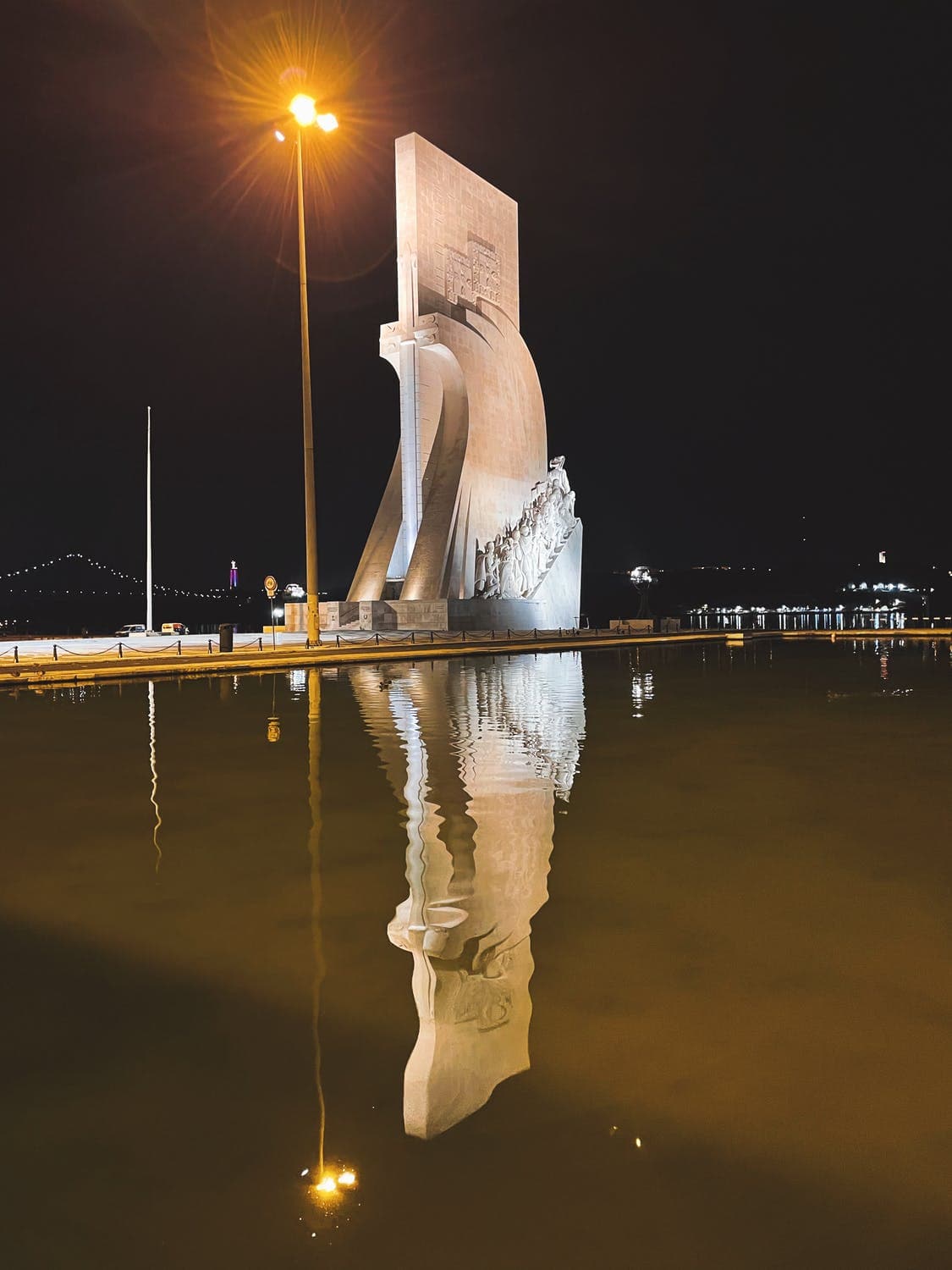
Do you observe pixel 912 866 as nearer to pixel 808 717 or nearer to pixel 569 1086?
pixel 569 1086

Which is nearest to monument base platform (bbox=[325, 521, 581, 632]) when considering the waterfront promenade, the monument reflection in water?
the waterfront promenade

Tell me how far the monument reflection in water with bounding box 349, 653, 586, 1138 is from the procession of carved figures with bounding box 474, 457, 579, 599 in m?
20.3

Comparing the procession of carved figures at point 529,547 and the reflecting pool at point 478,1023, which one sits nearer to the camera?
the reflecting pool at point 478,1023

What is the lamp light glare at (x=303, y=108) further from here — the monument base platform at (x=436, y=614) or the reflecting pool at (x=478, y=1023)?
the reflecting pool at (x=478, y=1023)

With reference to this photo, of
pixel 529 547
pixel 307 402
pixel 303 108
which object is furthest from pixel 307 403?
pixel 529 547

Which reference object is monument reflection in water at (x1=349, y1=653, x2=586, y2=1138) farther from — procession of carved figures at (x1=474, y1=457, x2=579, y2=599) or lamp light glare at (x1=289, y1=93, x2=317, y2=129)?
procession of carved figures at (x1=474, y1=457, x2=579, y2=599)

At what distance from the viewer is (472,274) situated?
3272cm

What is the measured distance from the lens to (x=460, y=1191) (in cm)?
176

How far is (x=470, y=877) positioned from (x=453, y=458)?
2749 centimetres

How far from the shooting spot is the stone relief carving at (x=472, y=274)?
31.7 m

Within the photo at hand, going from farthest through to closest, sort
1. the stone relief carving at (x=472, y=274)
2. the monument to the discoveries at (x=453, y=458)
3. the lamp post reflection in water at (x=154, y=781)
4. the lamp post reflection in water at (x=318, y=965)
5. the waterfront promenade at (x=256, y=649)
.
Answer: the stone relief carving at (x=472, y=274) → the monument to the discoveries at (x=453, y=458) → the waterfront promenade at (x=256, y=649) → the lamp post reflection in water at (x=154, y=781) → the lamp post reflection in water at (x=318, y=965)

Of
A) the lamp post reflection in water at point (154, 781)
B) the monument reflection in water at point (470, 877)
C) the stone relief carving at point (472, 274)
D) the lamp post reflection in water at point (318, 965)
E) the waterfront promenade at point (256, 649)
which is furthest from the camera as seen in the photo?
the stone relief carving at point (472, 274)

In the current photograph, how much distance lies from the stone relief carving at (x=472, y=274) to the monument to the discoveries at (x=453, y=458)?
5 cm

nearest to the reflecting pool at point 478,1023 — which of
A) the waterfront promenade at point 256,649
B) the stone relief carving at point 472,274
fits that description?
the waterfront promenade at point 256,649
